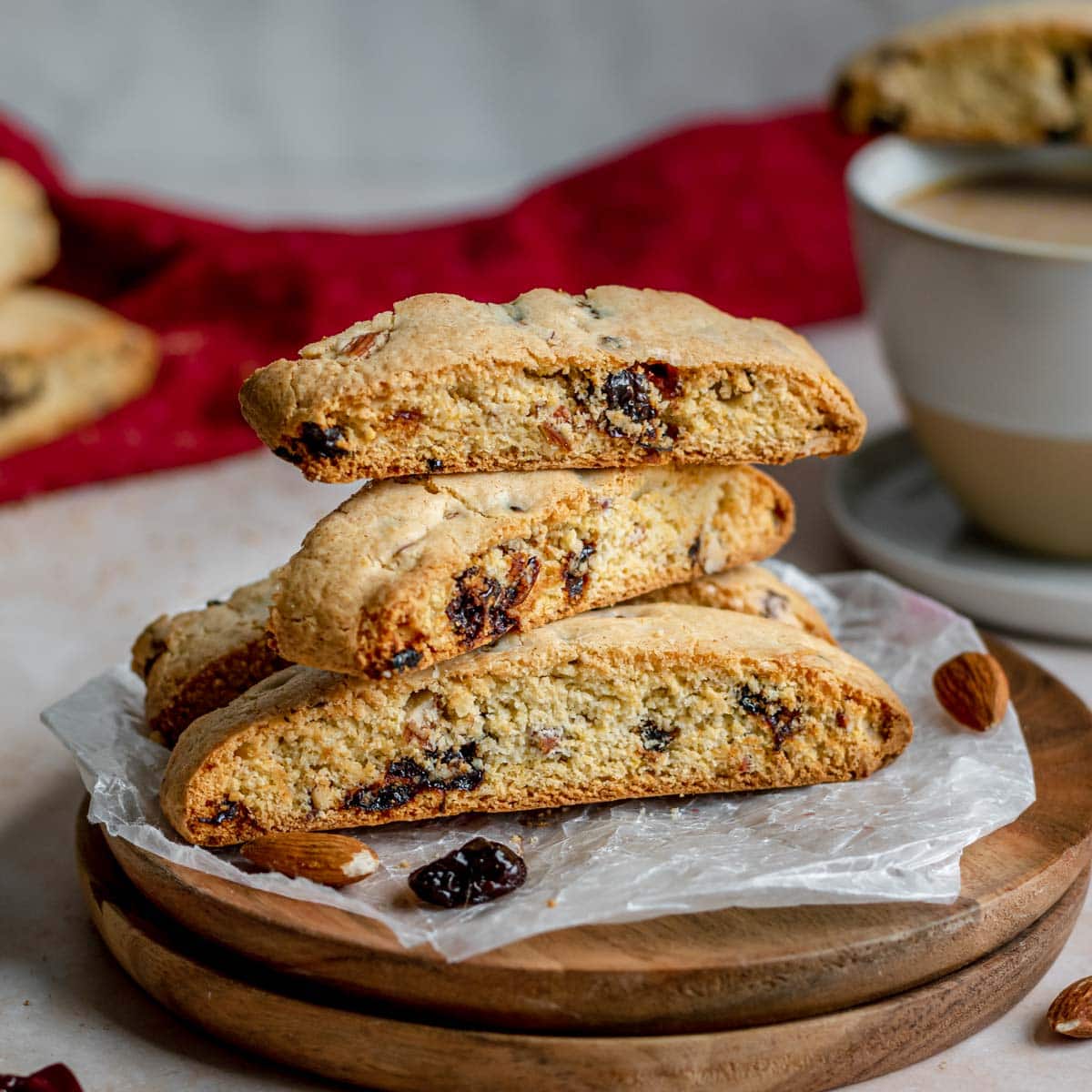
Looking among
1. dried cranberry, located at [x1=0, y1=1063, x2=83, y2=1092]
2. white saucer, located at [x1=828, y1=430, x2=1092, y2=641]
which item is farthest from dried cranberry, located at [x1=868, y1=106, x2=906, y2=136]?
dried cranberry, located at [x1=0, y1=1063, x2=83, y2=1092]

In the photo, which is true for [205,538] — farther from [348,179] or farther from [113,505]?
[348,179]

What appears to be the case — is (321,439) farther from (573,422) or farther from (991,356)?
(991,356)

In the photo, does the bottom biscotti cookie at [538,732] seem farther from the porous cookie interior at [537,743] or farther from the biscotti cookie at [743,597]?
the biscotti cookie at [743,597]

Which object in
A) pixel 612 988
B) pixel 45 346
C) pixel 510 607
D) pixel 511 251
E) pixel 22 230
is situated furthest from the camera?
pixel 511 251

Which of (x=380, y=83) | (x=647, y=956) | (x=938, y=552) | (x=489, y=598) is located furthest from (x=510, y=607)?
(x=380, y=83)

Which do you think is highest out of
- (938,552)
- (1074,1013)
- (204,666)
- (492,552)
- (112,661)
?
(492,552)

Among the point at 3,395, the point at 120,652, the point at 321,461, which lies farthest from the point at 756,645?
the point at 3,395

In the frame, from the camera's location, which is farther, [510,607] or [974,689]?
[974,689]
